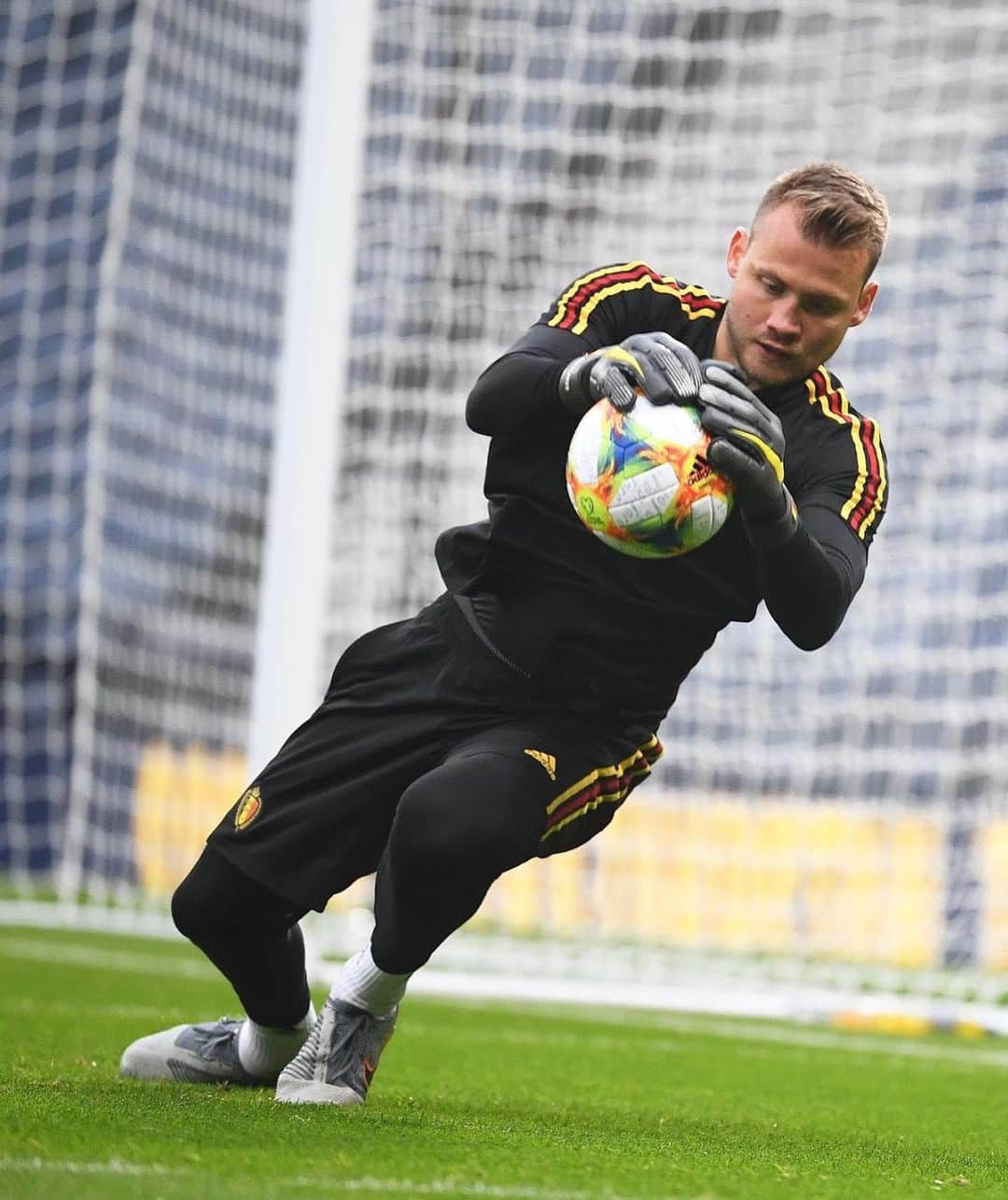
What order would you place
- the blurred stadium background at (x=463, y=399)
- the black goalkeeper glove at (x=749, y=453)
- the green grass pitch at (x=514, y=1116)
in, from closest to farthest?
the green grass pitch at (x=514, y=1116)
the black goalkeeper glove at (x=749, y=453)
the blurred stadium background at (x=463, y=399)

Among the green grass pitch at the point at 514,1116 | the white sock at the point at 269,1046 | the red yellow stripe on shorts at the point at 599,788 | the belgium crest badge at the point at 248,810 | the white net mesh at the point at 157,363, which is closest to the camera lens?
the green grass pitch at the point at 514,1116

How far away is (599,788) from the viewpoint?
311cm

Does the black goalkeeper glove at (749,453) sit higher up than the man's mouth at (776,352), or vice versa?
the man's mouth at (776,352)

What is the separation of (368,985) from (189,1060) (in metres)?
0.51

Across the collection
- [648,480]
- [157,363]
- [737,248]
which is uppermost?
[157,363]

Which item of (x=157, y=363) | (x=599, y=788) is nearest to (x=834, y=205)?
(x=599, y=788)

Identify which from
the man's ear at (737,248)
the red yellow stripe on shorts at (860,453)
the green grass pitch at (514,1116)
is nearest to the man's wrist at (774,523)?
the red yellow stripe on shorts at (860,453)

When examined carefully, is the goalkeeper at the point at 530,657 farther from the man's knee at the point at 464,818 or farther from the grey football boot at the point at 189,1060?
the grey football boot at the point at 189,1060

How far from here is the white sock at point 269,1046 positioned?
3350 millimetres

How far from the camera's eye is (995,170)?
29.7 feet

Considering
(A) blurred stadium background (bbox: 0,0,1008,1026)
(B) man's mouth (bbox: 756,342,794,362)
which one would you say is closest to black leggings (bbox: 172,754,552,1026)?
(B) man's mouth (bbox: 756,342,794,362)

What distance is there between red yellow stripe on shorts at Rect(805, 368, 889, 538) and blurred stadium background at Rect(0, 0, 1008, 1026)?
335 cm

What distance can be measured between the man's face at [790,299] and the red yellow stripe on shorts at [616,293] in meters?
0.18

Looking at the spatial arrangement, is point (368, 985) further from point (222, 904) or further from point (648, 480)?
point (648, 480)
